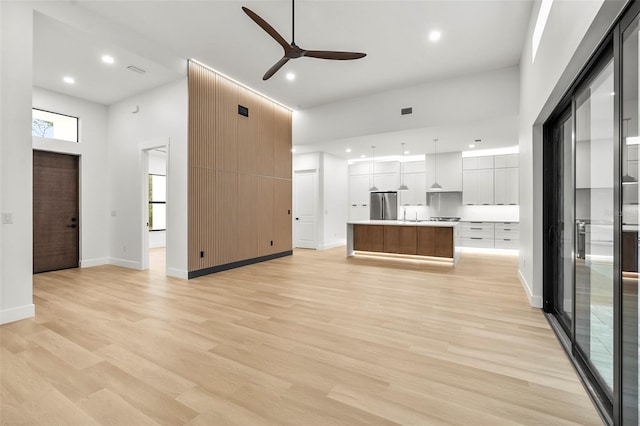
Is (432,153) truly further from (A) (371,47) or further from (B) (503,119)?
(A) (371,47)

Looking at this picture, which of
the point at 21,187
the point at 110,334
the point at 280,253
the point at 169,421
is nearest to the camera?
the point at 169,421

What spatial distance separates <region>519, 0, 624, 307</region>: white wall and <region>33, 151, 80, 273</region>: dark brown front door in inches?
303

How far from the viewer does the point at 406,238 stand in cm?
680

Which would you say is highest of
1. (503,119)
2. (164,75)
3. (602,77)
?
(164,75)

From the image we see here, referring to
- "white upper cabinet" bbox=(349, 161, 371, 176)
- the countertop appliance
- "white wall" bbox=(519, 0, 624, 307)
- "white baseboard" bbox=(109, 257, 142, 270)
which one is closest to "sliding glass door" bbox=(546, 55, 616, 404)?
"white wall" bbox=(519, 0, 624, 307)

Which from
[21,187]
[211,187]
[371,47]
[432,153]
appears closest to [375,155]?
[432,153]

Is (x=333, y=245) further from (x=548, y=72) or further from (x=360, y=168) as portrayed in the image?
(x=548, y=72)

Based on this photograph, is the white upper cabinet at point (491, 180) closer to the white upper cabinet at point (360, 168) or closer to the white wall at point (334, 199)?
the white upper cabinet at point (360, 168)

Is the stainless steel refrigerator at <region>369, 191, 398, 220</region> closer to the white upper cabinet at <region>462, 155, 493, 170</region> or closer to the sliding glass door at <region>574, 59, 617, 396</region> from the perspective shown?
the white upper cabinet at <region>462, 155, 493, 170</region>

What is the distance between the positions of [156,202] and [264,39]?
669 cm

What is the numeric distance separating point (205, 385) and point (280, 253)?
17.3ft

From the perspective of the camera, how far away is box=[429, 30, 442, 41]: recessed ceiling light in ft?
14.0

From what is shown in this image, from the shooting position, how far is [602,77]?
1920mm

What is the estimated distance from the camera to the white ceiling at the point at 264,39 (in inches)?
147
